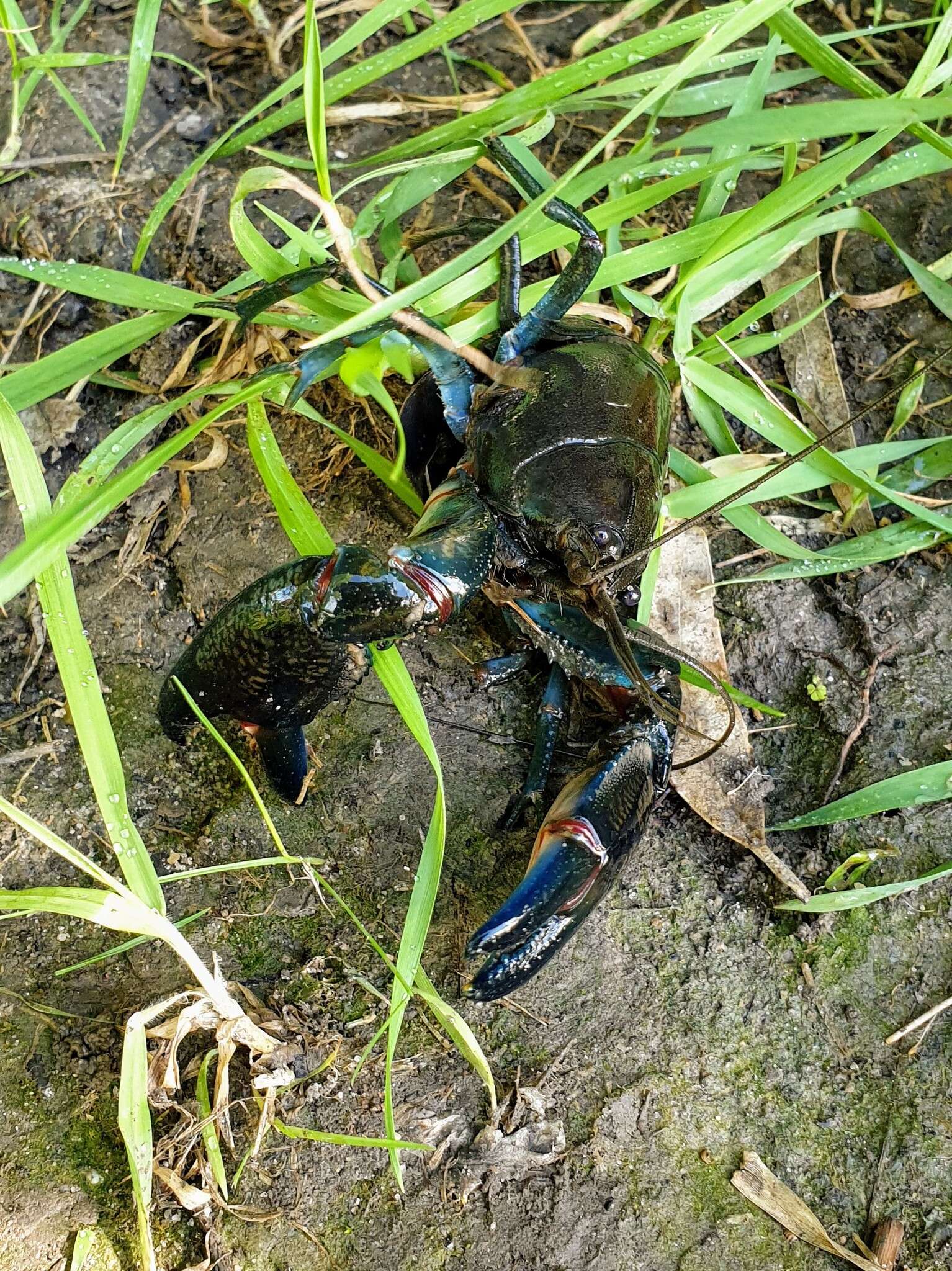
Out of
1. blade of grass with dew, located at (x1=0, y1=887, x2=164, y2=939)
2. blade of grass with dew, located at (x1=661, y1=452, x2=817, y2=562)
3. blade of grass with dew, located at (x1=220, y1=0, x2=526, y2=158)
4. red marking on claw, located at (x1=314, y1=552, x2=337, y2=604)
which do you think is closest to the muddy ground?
blade of grass with dew, located at (x1=661, y1=452, x2=817, y2=562)

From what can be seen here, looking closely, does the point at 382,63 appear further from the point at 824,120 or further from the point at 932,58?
the point at 932,58

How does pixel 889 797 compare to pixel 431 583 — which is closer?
pixel 431 583

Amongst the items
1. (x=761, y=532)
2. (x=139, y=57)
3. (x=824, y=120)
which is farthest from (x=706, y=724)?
(x=139, y=57)

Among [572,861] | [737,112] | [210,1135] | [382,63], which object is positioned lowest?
[210,1135]

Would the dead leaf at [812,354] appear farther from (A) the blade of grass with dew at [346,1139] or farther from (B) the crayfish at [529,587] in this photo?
(A) the blade of grass with dew at [346,1139]

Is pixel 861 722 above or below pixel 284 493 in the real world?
below

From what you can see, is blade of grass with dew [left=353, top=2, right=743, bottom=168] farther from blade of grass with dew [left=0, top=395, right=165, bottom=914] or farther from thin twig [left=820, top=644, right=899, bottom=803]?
thin twig [left=820, top=644, right=899, bottom=803]
